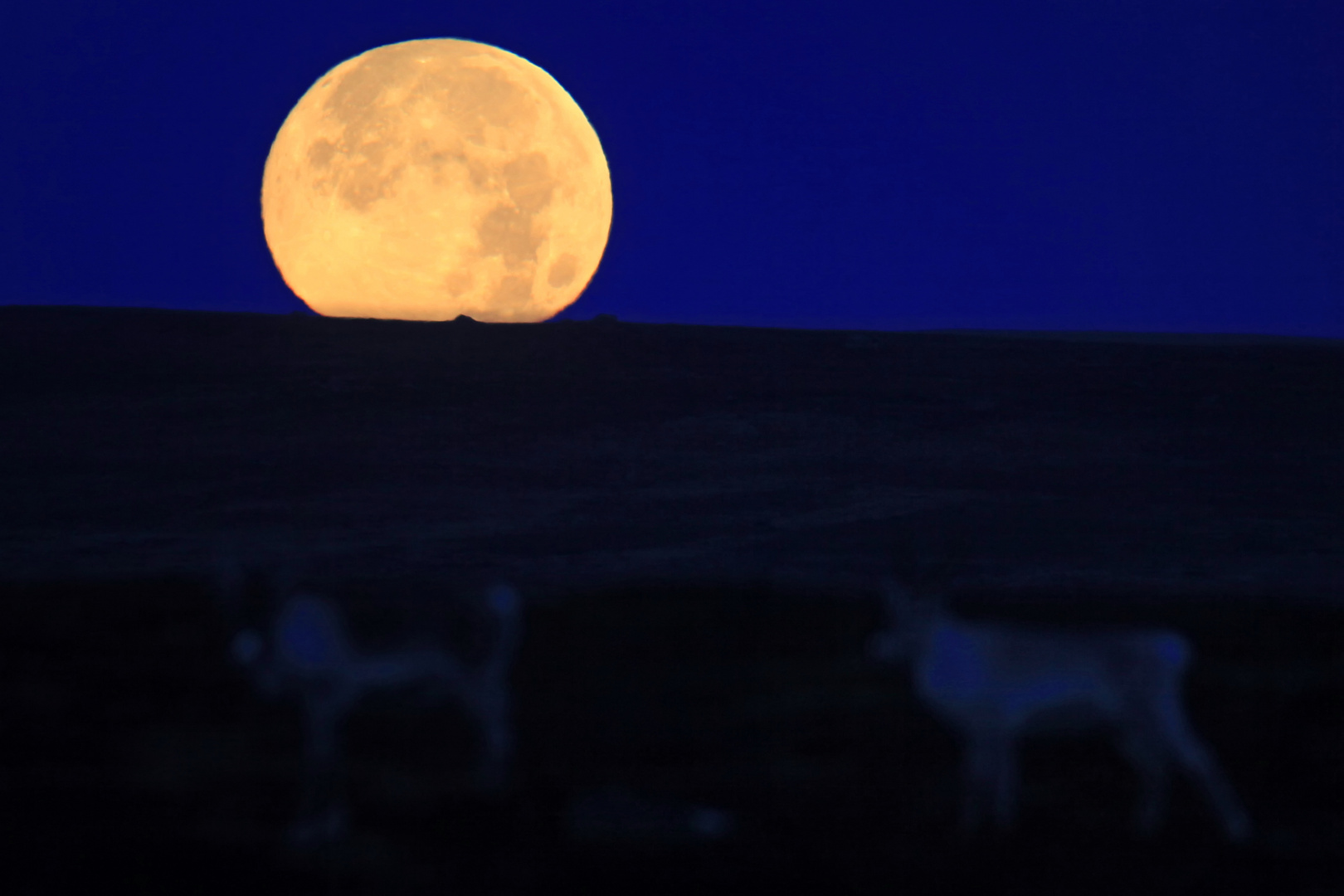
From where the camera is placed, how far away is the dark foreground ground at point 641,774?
488 cm

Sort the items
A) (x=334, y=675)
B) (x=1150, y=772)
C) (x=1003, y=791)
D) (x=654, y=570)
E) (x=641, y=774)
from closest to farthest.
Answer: (x=334, y=675) → (x=1003, y=791) → (x=1150, y=772) → (x=641, y=774) → (x=654, y=570)

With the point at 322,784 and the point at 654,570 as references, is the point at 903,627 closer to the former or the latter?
the point at 322,784

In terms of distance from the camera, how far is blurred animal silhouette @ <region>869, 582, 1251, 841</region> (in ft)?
15.9

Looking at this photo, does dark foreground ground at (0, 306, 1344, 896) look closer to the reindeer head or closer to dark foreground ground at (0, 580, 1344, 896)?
dark foreground ground at (0, 580, 1344, 896)

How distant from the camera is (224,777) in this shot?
5898 mm

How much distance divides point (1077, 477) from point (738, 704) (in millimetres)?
13140

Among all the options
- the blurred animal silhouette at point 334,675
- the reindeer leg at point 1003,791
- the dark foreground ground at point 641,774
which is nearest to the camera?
the blurred animal silhouette at point 334,675

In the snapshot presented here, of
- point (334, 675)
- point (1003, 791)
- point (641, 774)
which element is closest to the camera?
point (334, 675)

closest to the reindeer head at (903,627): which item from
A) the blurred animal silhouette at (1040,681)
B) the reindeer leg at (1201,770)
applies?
the blurred animal silhouette at (1040,681)

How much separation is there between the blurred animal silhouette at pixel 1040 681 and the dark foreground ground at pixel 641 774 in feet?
1.45

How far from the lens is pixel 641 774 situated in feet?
20.5

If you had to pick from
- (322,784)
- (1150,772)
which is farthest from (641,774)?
(1150,772)

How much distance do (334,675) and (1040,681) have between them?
9.03 ft

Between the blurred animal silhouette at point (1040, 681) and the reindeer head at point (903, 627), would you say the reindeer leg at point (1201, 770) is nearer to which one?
the blurred animal silhouette at point (1040, 681)
